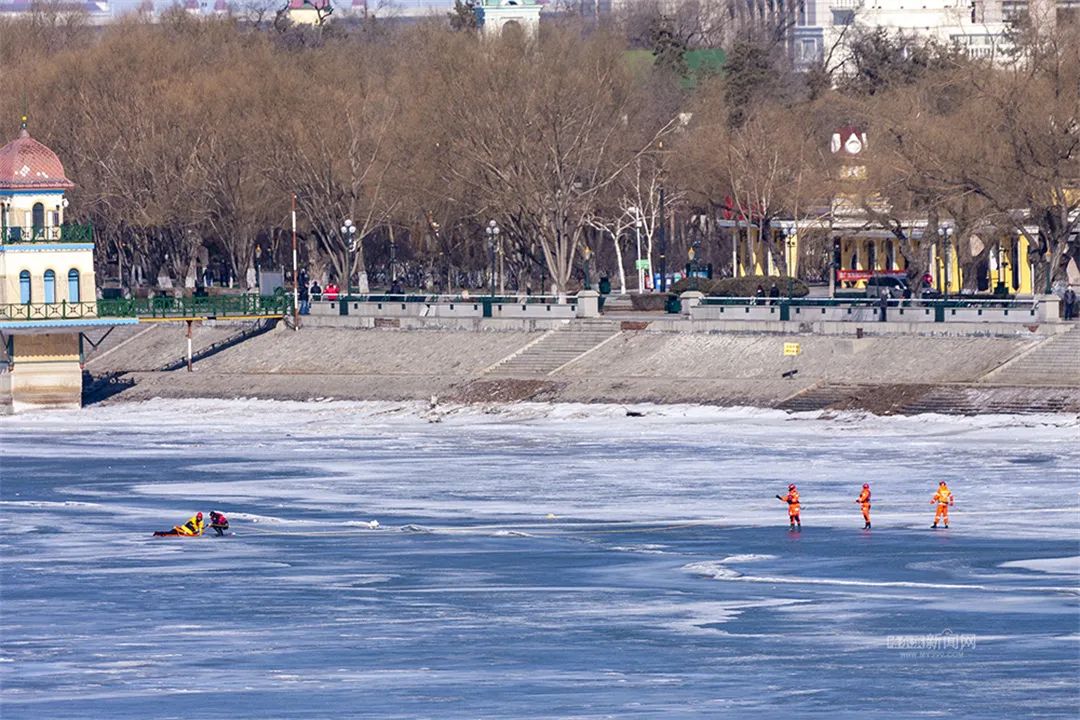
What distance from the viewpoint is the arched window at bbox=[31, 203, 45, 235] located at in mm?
73750

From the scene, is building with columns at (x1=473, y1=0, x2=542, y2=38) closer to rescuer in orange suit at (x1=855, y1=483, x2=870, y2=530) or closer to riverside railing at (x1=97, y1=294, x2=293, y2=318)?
riverside railing at (x1=97, y1=294, x2=293, y2=318)

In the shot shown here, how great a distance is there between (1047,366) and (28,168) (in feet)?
101

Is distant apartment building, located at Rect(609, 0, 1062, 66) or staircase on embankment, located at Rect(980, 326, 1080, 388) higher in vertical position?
distant apartment building, located at Rect(609, 0, 1062, 66)

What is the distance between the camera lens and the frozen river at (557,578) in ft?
91.2

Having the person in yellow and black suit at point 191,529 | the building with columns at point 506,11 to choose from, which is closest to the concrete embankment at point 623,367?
the person in yellow and black suit at point 191,529

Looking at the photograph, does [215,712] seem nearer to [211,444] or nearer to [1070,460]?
[1070,460]

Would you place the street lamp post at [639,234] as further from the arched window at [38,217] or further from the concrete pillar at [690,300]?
the arched window at [38,217]

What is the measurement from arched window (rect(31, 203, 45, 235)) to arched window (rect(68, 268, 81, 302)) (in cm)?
152

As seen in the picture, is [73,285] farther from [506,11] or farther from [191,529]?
[506,11]

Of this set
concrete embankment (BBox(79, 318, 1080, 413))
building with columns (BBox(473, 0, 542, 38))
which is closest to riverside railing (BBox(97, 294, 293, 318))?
concrete embankment (BBox(79, 318, 1080, 413))

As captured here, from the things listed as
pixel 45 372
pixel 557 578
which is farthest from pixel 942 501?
pixel 45 372

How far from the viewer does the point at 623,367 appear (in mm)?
67562

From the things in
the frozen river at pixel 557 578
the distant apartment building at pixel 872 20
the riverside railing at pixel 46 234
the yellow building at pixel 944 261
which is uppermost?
the distant apartment building at pixel 872 20

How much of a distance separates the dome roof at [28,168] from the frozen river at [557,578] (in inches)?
712
